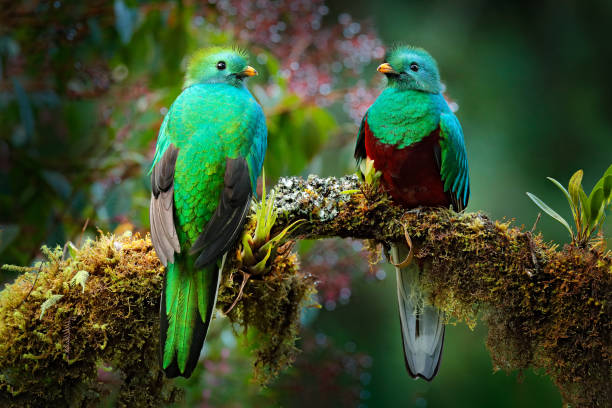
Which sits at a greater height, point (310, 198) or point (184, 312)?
point (310, 198)

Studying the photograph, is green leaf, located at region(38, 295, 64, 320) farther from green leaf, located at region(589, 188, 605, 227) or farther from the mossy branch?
green leaf, located at region(589, 188, 605, 227)

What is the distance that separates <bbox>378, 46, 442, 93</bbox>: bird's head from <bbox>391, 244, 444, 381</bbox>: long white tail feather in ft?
2.37

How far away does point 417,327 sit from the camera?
252cm

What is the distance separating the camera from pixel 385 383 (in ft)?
17.4

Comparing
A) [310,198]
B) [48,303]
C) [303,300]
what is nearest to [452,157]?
[310,198]

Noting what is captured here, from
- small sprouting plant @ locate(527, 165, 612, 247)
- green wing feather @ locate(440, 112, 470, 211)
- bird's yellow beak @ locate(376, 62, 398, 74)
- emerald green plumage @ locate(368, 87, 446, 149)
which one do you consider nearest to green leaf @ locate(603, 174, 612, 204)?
small sprouting plant @ locate(527, 165, 612, 247)

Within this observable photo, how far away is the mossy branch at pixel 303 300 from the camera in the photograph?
202 centimetres

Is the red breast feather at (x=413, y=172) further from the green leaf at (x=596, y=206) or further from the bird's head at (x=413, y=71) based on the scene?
the green leaf at (x=596, y=206)

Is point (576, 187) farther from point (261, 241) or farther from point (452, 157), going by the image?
point (261, 241)

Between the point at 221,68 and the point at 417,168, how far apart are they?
0.92 m

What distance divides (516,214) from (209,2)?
11.0ft

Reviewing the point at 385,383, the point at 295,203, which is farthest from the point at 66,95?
the point at 385,383

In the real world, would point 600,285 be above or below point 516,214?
below

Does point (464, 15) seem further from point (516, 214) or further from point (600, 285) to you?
point (600, 285)
